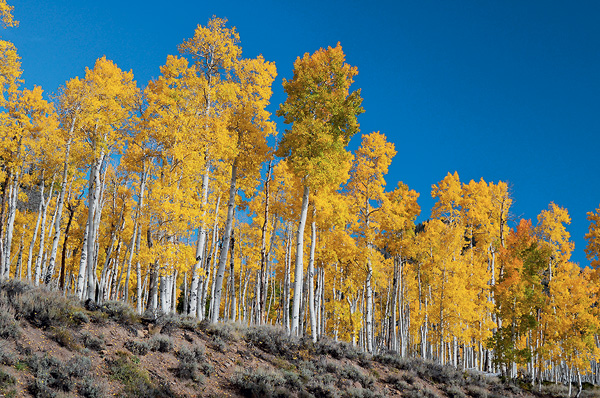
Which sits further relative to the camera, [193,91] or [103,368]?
[193,91]

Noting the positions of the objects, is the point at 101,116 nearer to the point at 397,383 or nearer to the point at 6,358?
the point at 6,358

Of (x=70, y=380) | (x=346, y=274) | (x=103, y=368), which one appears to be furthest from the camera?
(x=346, y=274)

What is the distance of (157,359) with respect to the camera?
38.2ft

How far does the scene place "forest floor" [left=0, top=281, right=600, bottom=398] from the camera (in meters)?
8.99

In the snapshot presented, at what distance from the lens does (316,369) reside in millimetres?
15195

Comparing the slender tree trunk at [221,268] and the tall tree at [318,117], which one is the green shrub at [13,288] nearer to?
the slender tree trunk at [221,268]

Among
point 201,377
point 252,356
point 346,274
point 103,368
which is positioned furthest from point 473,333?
point 103,368

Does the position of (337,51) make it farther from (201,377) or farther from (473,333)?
(473,333)

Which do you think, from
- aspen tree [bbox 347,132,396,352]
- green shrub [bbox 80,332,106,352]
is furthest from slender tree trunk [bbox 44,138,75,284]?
aspen tree [bbox 347,132,396,352]

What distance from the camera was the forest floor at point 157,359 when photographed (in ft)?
29.5

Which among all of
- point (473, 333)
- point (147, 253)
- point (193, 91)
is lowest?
point (473, 333)

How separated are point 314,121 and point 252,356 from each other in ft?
32.0

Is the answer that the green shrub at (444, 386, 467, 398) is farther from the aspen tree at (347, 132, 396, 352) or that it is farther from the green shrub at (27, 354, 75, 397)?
the green shrub at (27, 354, 75, 397)

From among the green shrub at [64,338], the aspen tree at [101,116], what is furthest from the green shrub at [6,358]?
the aspen tree at [101,116]
